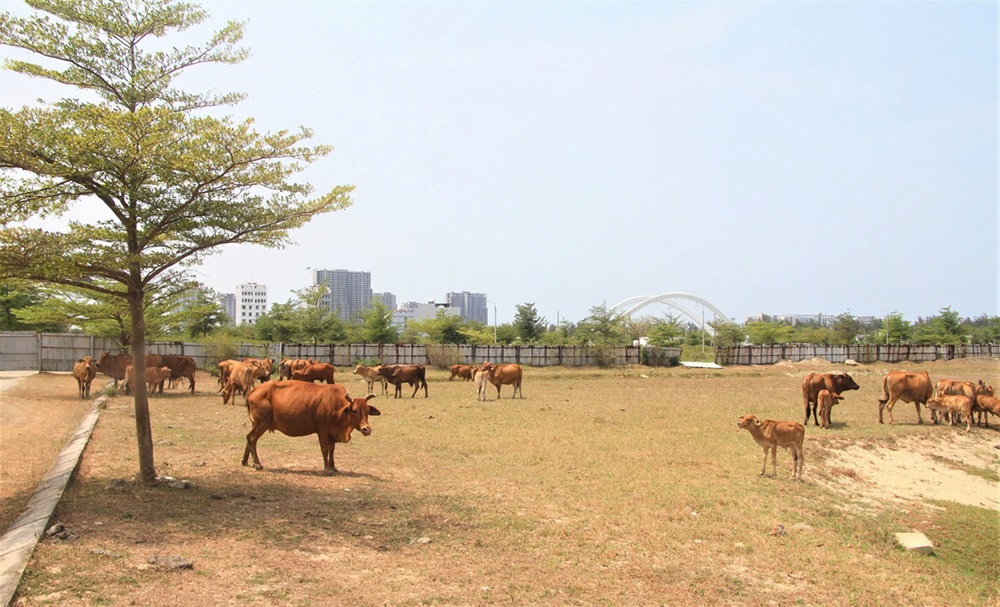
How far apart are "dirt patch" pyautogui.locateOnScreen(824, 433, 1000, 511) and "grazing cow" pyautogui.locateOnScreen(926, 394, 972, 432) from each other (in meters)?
1.15

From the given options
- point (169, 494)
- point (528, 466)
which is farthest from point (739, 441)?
point (169, 494)

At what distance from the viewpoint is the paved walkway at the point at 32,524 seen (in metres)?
6.04

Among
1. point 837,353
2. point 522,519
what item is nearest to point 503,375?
point 522,519

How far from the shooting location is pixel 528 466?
1243 centimetres

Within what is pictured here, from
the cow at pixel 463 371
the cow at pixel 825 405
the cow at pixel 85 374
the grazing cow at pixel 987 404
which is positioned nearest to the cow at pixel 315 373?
the cow at pixel 85 374

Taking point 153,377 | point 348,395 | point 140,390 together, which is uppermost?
point 140,390

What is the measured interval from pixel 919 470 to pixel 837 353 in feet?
153

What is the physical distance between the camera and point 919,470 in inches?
583

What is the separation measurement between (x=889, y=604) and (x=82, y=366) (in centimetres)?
2376

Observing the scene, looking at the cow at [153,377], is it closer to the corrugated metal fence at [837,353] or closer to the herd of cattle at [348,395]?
the herd of cattle at [348,395]

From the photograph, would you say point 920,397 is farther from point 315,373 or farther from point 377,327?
point 377,327

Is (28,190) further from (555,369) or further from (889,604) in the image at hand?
(555,369)

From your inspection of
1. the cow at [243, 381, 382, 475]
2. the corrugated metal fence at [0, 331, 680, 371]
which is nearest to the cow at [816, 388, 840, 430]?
the cow at [243, 381, 382, 475]

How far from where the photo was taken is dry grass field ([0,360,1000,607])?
21.8ft
